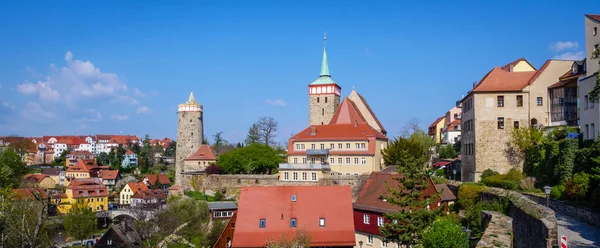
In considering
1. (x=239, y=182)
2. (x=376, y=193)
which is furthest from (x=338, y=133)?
(x=376, y=193)

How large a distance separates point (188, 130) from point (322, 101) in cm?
1909

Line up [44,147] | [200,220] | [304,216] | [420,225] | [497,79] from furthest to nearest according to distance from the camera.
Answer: [44,147] < [200,220] < [497,79] < [304,216] < [420,225]

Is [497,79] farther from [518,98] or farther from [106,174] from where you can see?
[106,174]

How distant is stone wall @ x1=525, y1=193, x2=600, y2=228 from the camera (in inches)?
606

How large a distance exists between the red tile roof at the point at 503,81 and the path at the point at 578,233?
15.9 m

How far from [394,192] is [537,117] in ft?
55.0

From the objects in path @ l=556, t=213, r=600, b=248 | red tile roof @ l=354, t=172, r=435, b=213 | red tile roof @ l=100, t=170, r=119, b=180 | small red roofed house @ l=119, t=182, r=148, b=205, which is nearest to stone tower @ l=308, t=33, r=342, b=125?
small red roofed house @ l=119, t=182, r=148, b=205

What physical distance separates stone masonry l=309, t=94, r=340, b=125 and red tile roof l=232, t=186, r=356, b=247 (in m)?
33.5

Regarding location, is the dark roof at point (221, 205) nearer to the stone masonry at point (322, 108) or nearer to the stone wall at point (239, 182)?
the stone wall at point (239, 182)

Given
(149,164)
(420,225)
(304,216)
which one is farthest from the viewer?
(149,164)

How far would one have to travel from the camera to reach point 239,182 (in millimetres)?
48188

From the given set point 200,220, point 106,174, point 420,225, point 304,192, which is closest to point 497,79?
point 304,192

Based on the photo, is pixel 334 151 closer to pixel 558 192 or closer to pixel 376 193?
pixel 376 193

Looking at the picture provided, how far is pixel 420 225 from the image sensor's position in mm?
18766
